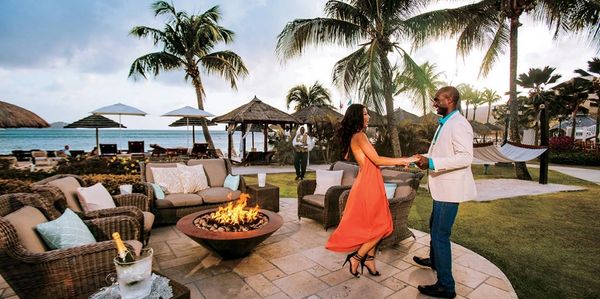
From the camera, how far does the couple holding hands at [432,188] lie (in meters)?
2.51

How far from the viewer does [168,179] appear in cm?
503

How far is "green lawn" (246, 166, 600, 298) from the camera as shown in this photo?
3095 millimetres

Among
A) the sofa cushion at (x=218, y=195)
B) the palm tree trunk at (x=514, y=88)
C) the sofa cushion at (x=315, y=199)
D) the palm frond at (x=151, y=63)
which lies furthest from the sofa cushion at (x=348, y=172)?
the palm frond at (x=151, y=63)

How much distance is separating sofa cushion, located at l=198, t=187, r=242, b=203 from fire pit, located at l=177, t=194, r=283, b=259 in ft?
3.64

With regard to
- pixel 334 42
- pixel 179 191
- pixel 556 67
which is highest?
pixel 556 67

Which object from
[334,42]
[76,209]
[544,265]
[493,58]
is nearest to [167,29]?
[334,42]

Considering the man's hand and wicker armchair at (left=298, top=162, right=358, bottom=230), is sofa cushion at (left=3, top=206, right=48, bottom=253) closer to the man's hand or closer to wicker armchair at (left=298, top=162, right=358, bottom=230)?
the man's hand

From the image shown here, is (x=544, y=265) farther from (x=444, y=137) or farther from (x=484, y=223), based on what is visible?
(x=444, y=137)

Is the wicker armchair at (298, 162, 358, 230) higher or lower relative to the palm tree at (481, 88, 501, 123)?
lower

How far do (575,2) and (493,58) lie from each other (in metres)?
2.54

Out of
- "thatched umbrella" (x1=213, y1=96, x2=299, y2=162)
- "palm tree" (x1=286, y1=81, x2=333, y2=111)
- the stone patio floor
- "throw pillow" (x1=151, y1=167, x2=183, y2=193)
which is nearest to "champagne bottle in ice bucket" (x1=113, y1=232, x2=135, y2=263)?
the stone patio floor

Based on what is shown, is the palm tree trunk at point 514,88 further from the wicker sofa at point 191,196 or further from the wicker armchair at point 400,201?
the wicker sofa at point 191,196

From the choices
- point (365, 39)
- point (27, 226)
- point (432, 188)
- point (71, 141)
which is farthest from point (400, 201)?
point (71, 141)

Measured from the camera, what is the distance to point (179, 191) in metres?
5.05
